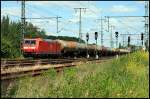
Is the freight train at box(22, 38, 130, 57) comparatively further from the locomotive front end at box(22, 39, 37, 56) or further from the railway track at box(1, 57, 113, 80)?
the railway track at box(1, 57, 113, 80)

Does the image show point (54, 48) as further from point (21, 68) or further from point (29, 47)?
point (21, 68)

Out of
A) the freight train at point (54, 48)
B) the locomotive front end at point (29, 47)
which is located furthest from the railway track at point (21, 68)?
the freight train at point (54, 48)

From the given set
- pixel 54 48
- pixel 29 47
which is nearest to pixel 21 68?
pixel 29 47

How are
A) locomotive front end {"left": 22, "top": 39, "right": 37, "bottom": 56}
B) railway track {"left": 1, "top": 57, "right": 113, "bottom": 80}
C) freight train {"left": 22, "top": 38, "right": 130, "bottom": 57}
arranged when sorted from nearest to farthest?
railway track {"left": 1, "top": 57, "right": 113, "bottom": 80} < locomotive front end {"left": 22, "top": 39, "right": 37, "bottom": 56} < freight train {"left": 22, "top": 38, "right": 130, "bottom": 57}

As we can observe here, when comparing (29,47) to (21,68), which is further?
(29,47)

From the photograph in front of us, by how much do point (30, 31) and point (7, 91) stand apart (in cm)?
7160

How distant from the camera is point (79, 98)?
11.0 metres

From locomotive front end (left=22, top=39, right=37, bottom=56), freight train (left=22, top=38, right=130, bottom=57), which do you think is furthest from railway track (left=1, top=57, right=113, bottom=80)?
freight train (left=22, top=38, right=130, bottom=57)

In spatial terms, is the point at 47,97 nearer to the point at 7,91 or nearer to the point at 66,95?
the point at 66,95

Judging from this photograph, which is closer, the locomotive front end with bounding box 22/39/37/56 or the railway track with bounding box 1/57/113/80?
the railway track with bounding box 1/57/113/80

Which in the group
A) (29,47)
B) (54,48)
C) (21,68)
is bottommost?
(21,68)

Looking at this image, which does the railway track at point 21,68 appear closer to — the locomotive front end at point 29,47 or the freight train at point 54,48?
the locomotive front end at point 29,47

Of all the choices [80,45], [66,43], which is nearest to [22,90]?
[66,43]

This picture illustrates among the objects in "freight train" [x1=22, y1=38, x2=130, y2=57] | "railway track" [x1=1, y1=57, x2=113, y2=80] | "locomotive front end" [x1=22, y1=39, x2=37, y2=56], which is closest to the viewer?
"railway track" [x1=1, y1=57, x2=113, y2=80]
